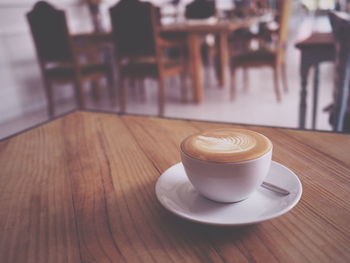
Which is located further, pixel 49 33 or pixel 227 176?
pixel 49 33

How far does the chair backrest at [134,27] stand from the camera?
6.92 feet

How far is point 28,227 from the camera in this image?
0.39 m

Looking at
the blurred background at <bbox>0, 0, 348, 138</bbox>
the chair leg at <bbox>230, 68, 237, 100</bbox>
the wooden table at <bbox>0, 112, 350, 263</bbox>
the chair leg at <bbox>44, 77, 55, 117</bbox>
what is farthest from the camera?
the chair leg at <bbox>230, 68, 237, 100</bbox>

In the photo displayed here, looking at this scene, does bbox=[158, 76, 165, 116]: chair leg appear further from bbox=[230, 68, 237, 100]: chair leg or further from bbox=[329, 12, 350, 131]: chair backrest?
bbox=[329, 12, 350, 131]: chair backrest

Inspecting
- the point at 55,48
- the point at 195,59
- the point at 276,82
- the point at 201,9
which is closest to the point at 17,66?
the point at 55,48

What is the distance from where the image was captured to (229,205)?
1.19 feet

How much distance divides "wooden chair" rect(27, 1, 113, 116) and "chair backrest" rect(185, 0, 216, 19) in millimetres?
1544

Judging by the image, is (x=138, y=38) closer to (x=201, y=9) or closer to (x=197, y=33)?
(x=197, y=33)

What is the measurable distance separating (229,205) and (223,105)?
7.61ft

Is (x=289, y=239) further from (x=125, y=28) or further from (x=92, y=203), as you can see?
(x=125, y=28)

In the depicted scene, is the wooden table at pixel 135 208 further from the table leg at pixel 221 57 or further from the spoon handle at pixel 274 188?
the table leg at pixel 221 57

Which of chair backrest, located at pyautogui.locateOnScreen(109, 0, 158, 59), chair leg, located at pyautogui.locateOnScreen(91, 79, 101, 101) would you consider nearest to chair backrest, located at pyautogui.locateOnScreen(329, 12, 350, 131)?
chair backrest, located at pyautogui.locateOnScreen(109, 0, 158, 59)

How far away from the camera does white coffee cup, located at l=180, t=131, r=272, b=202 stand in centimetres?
33

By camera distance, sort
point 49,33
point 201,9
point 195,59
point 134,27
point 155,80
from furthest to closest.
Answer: point 201,9, point 155,80, point 195,59, point 49,33, point 134,27
